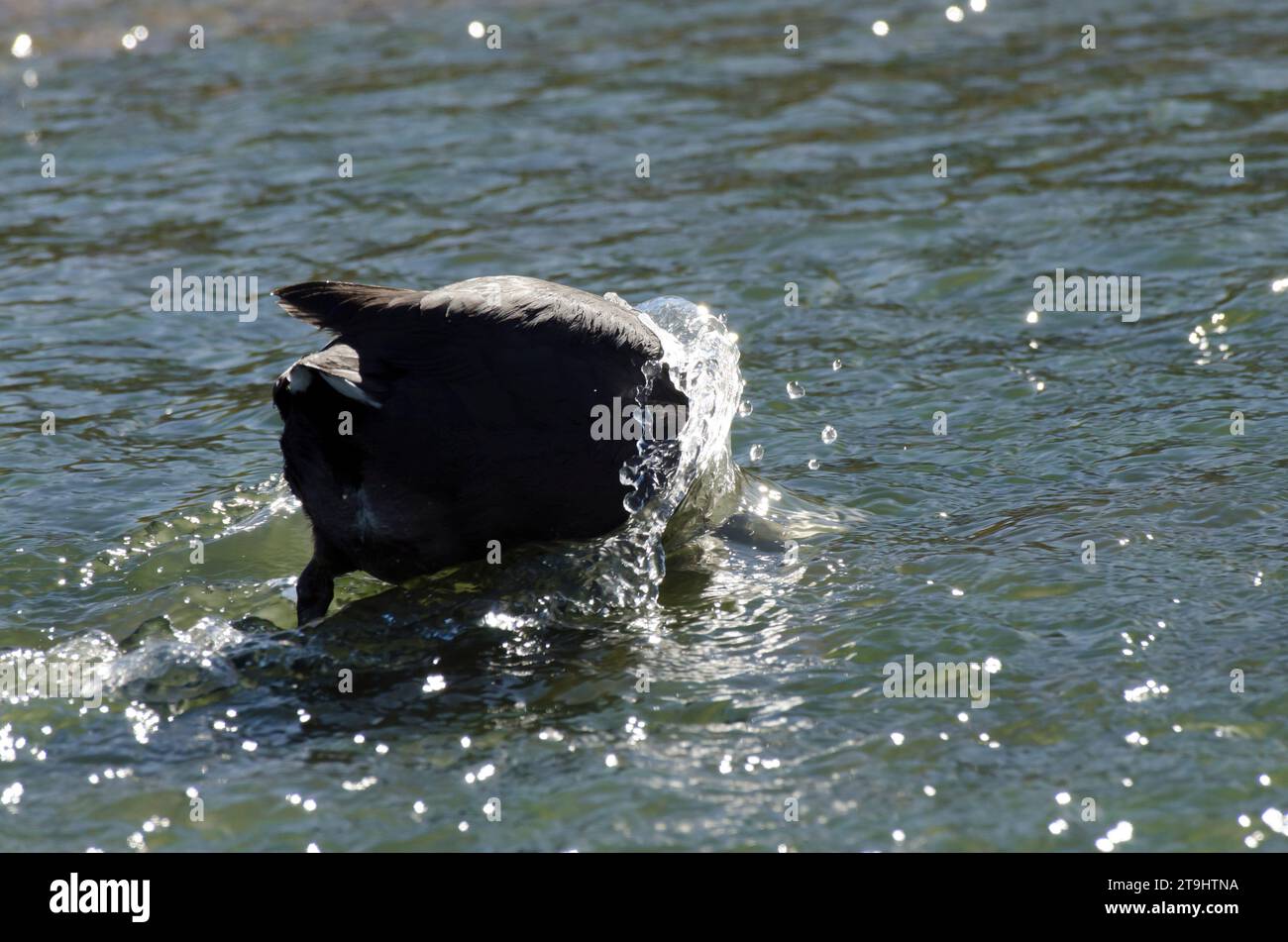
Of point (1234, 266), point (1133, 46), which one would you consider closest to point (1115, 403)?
point (1234, 266)

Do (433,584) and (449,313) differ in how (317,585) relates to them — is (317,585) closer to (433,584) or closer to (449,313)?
(433,584)

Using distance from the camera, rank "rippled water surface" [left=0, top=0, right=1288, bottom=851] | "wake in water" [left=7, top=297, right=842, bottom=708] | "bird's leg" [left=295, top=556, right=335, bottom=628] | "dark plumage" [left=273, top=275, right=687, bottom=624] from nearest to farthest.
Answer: "rippled water surface" [left=0, top=0, right=1288, bottom=851] → "dark plumage" [left=273, top=275, right=687, bottom=624] → "wake in water" [left=7, top=297, right=842, bottom=708] → "bird's leg" [left=295, top=556, right=335, bottom=628]

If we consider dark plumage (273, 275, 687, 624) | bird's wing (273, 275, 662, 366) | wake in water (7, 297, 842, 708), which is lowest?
wake in water (7, 297, 842, 708)

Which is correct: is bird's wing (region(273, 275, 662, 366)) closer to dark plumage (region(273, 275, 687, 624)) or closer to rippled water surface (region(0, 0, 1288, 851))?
dark plumage (region(273, 275, 687, 624))

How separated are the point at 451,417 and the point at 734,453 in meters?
2.38

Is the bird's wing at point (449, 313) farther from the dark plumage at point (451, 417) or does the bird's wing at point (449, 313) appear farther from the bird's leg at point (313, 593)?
the bird's leg at point (313, 593)

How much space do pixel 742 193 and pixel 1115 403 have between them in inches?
153

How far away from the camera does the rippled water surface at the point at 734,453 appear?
173 inches

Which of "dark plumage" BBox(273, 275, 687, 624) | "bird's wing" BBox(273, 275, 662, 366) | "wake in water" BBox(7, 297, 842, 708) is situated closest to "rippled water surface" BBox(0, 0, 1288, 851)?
"wake in water" BBox(7, 297, 842, 708)

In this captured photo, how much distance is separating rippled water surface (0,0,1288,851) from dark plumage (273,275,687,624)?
0.34 meters

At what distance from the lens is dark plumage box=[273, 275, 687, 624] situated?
482cm

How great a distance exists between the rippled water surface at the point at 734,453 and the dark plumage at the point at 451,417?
340mm

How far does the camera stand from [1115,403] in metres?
7.19
